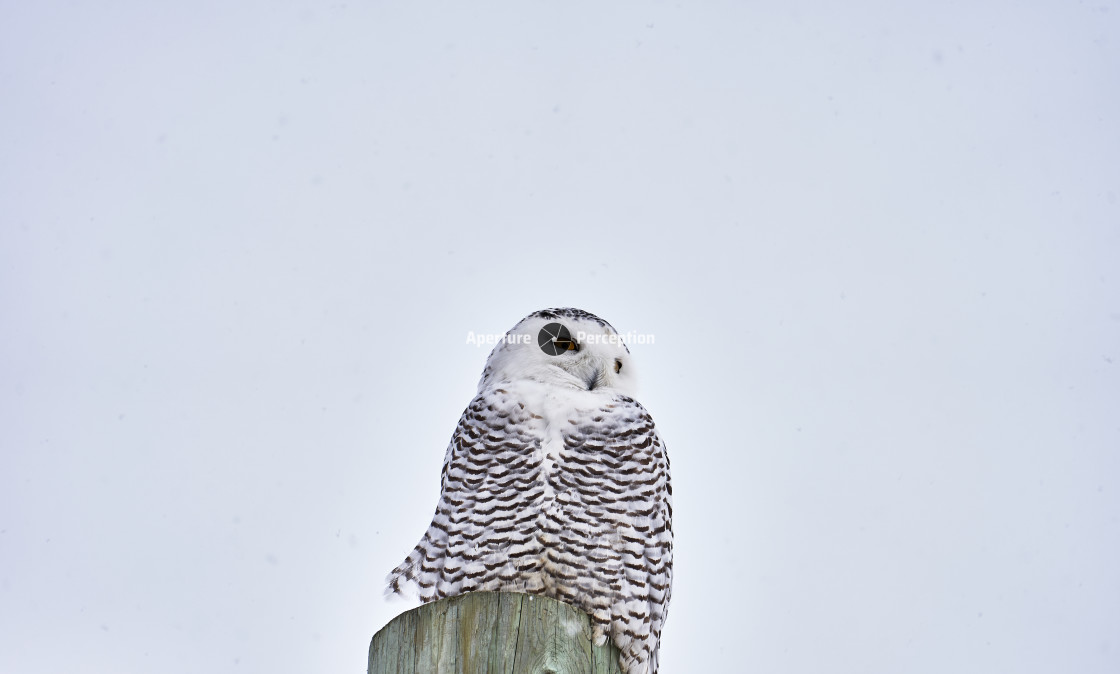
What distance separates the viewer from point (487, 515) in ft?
14.1

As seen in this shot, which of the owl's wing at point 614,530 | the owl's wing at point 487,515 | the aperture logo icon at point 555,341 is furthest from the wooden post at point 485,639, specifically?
the aperture logo icon at point 555,341

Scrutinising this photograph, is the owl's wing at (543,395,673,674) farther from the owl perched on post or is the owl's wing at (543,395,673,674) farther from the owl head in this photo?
the owl head

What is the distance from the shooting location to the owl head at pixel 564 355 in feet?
16.0

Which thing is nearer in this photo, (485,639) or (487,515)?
(485,639)

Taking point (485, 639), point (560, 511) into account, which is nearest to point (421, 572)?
point (560, 511)

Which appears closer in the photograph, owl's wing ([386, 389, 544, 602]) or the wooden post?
the wooden post

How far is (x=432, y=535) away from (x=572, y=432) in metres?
0.77

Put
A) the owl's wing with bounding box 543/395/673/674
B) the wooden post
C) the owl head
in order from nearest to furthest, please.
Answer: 1. the wooden post
2. the owl's wing with bounding box 543/395/673/674
3. the owl head

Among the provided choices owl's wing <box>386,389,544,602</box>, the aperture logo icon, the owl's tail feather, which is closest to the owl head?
the aperture logo icon

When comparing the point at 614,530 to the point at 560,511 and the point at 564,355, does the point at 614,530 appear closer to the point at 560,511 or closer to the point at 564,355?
the point at 560,511

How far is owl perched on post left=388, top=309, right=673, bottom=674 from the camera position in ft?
13.8

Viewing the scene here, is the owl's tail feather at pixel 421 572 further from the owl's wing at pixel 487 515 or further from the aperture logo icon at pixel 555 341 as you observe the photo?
the aperture logo icon at pixel 555 341

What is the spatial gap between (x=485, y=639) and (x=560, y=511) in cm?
154

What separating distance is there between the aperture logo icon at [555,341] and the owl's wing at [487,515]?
418 mm
